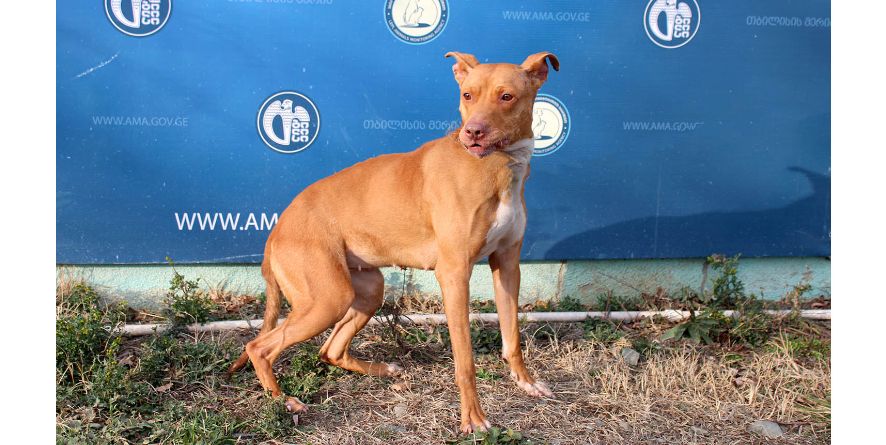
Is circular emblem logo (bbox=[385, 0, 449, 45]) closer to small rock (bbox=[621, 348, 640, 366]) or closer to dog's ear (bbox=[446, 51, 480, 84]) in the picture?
dog's ear (bbox=[446, 51, 480, 84])

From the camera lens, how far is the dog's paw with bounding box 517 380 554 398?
15.9ft

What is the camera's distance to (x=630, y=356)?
548 centimetres

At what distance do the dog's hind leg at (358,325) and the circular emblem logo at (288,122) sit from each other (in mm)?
1682

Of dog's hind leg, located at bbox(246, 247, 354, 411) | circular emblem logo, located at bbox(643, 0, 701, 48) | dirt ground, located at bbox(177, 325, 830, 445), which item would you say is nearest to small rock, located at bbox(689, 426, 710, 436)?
dirt ground, located at bbox(177, 325, 830, 445)

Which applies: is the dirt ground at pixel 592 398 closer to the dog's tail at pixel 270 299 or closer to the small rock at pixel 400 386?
the small rock at pixel 400 386

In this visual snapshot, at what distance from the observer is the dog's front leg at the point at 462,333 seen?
425 centimetres

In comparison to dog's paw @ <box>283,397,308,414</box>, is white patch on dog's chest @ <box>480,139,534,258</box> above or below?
above

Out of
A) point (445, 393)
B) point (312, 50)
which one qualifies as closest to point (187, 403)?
point (445, 393)

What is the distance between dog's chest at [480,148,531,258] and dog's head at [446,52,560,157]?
22 centimetres

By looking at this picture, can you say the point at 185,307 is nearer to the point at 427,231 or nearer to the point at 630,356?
the point at 427,231

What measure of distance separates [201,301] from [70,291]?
1.12m

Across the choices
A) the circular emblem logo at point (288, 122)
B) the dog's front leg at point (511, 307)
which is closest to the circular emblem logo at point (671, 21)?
the dog's front leg at point (511, 307)

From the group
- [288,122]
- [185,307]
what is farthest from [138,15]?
[185,307]

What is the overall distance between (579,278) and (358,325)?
2.39m
